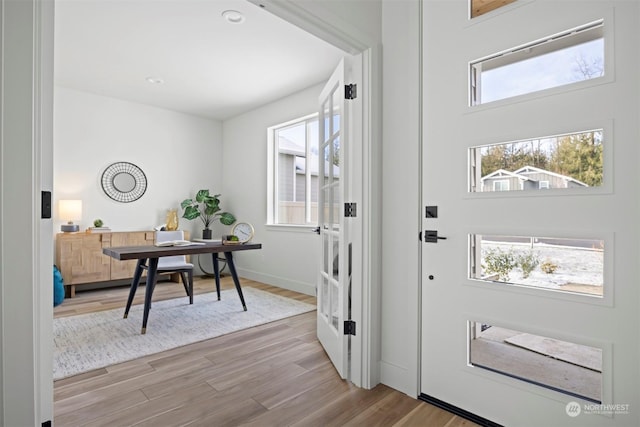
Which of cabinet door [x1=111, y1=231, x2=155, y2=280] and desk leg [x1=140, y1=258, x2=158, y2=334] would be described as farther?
cabinet door [x1=111, y1=231, x2=155, y2=280]

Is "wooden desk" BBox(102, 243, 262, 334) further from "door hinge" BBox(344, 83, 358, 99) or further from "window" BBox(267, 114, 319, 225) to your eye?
"door hinge" BBox(344, 83, 358, 99)

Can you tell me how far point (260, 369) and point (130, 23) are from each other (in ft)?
9.62

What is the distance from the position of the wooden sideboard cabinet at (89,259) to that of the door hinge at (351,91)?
378 cm

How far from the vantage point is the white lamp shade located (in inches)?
167

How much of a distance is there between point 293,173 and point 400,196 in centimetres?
317

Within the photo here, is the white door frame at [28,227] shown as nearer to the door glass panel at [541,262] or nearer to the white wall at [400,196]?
the white wall at [400,196]

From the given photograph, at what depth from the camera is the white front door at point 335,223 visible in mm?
2107

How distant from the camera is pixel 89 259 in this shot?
14.0 ft

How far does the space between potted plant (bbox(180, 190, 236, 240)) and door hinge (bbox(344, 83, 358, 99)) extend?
12.3 ft

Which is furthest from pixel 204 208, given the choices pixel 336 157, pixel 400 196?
pixel 400 196

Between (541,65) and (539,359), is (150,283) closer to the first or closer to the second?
(539,359)

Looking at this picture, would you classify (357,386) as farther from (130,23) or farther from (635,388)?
(130,23)

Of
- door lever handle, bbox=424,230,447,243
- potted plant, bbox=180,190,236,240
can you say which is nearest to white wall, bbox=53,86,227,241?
potted plant, bbox=180,190,236,240

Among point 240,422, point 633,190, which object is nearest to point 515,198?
point 633,190
